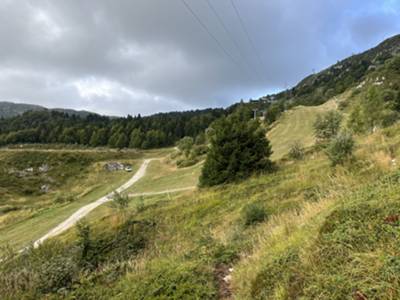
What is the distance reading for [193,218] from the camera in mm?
11031

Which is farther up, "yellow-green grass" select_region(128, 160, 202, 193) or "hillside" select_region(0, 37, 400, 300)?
"hillside" select_region(0, 37, 400, 300)

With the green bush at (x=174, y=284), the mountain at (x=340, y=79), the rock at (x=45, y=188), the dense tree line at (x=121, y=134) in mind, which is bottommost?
the rock at (x=45, y=188)

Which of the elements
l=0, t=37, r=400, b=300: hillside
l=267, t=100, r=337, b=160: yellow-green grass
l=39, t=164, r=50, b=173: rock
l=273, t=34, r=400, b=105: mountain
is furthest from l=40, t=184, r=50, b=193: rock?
l=273, t=34, r=400, b=105: mountain

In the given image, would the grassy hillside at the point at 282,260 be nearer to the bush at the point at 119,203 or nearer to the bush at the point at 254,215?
the bush at the point at 254,215

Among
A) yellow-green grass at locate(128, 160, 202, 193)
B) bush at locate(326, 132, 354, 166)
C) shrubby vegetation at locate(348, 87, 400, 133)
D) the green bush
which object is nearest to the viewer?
the green bush

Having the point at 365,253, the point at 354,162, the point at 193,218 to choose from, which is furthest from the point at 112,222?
the point at 365,253

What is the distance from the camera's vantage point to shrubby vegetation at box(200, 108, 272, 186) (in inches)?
624

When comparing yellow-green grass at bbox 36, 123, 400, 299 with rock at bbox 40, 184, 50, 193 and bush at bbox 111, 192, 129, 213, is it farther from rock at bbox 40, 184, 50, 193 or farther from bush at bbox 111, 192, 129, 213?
rock at bbox 40, 184, 50, 193

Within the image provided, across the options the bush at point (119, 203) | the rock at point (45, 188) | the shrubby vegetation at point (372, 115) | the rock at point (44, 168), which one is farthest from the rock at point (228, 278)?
the rock at point (44, 168)

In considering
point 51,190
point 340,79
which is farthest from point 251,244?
point 340,79

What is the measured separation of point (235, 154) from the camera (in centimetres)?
1612

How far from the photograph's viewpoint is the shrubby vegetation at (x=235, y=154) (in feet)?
52.0

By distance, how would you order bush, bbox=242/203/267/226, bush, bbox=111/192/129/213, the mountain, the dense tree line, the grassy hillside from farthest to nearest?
the dense tree line < the mountain < bush, bbox=111/192/129/213 < bush, bbox=242/203/267/226 < the grassy hillside

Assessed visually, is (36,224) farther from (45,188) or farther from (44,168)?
(44,168)
